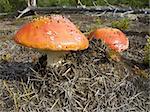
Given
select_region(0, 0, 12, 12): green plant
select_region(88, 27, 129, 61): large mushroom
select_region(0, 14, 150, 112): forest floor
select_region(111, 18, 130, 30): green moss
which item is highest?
select_region(88, 27, 129, 61): large mushroom

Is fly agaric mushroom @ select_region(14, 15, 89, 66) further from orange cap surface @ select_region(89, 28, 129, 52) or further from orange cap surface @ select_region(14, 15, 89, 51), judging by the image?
orange cap surface @ select_region(89, 28, 129, 52)

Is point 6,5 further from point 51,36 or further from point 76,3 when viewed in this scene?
point 51,36

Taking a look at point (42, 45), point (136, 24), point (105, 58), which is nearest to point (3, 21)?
point (136, 24)

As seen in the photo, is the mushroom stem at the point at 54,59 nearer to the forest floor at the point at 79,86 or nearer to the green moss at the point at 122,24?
the forest floor at the point at 79,86

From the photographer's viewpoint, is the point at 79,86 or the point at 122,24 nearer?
the point at 79,86

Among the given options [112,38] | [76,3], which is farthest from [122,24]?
[76,3]

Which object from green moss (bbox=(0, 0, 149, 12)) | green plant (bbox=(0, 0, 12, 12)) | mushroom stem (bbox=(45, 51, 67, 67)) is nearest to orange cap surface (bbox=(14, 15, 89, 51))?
mushroom stem (bbox=(45, 51, 67, 67))

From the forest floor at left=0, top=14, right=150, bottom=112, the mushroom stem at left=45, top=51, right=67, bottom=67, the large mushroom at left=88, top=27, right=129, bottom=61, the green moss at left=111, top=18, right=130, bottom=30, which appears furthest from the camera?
the green moss at left=111, top=18, right=130, bottom=30

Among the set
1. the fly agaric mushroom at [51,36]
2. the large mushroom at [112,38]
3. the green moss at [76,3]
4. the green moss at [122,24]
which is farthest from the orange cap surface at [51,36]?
the green moss at [76,3]

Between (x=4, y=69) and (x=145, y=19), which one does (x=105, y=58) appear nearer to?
(x=4, y=69)
